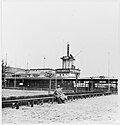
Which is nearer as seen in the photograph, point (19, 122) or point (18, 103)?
point (19, 122)

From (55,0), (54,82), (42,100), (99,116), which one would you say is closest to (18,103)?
(42,100)

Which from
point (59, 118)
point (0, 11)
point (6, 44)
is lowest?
point (59, 118)

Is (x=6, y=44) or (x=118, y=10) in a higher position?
(x=118, y=10)

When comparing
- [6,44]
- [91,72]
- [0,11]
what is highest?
[0,11]

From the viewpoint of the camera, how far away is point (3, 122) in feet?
21.1

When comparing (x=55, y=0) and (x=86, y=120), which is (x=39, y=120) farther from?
(x=55, y=0)

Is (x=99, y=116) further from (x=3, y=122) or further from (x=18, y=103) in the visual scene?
(x=18, y=103)

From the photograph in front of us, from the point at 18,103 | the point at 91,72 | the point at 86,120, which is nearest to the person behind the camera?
the point at 86,120

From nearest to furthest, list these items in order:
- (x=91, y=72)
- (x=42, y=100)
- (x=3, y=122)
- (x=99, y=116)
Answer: (x=3, y=122)
(x=99, y=116)
(x=91, y=72)
(x=42, y=100)

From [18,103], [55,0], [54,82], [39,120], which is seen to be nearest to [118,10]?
[55,0]

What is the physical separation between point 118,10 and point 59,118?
3.25 metres

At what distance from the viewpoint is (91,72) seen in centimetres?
843

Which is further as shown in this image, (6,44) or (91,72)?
(91,72)

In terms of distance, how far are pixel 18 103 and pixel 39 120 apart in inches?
117
